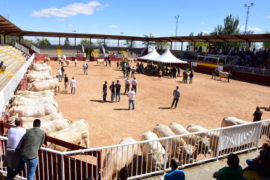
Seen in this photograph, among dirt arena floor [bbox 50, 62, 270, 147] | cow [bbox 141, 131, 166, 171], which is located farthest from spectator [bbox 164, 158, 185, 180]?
dirt arena floor [bbox 50, 62, 270, 147]

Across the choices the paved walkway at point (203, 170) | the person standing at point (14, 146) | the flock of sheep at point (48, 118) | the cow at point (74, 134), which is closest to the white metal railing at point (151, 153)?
the paved walkway at point (203, 170)

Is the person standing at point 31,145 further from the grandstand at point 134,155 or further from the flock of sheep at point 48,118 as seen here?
the flock of sheep at point 48,118

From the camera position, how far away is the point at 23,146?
4484mm

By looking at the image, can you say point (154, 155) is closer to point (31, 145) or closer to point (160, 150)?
point (160, 150)

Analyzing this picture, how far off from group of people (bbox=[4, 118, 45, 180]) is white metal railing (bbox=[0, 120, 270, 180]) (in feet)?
1.39

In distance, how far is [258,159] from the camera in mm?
5285

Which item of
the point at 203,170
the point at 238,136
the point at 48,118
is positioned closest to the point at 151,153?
the point at 203,170

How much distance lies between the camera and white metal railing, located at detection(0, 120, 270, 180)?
5.23 metres

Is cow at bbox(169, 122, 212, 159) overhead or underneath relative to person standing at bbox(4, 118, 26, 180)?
underneath

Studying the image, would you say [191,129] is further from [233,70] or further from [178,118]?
[233,70]

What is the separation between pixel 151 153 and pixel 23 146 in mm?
3184

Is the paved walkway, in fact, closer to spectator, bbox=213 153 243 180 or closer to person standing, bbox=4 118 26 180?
spectator, bbox=213 153 243 180

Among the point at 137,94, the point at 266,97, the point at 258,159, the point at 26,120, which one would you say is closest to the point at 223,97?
the point at 266,97

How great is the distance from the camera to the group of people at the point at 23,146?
4488mm
